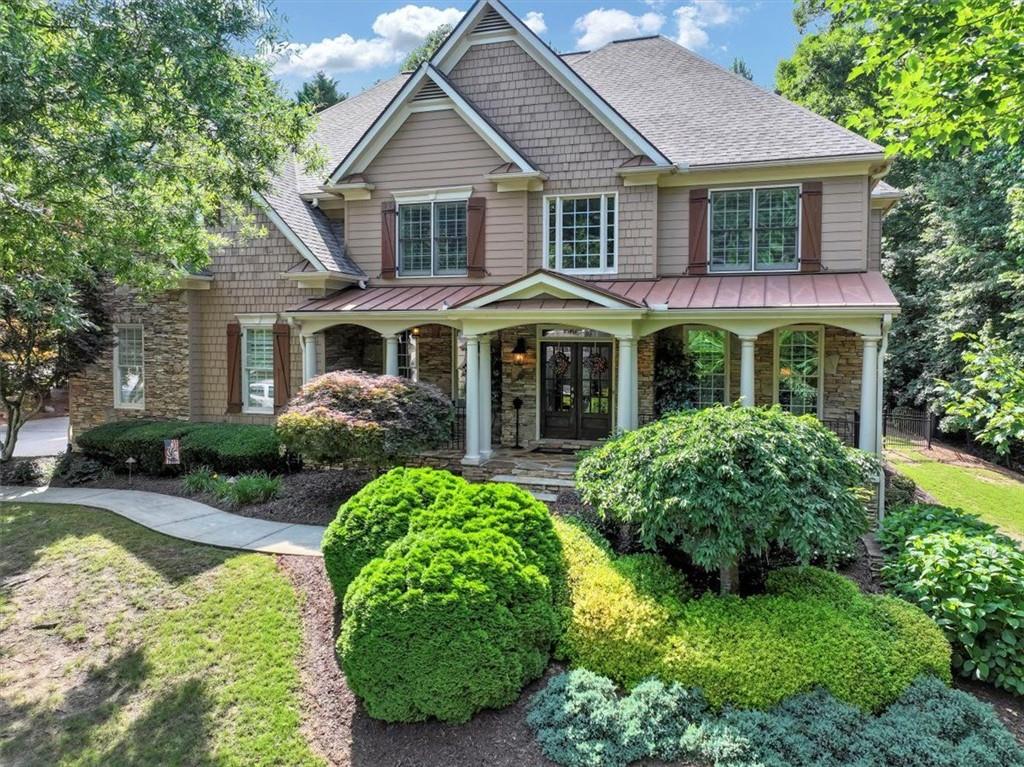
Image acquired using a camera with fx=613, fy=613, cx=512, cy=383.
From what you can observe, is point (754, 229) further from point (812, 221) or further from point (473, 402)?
point (473, 402)

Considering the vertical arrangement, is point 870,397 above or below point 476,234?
below

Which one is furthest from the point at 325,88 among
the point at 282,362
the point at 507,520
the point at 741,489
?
the point at 741,489

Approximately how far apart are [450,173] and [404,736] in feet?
36.5

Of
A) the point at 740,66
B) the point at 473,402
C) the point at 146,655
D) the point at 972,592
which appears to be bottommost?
the point at 146,655

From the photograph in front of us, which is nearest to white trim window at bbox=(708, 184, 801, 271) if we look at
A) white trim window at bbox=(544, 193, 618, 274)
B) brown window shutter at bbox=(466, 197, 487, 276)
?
white trim window at bbox=(544, 193, 618, 274)

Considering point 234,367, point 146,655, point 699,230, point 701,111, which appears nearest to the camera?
point 146,655

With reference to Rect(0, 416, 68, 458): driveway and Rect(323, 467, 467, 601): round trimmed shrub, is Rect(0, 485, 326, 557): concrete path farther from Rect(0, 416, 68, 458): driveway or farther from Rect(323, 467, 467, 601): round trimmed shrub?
Rect(0, 416, 68, 458): driveway

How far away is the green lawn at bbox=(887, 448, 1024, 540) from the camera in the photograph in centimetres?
1239

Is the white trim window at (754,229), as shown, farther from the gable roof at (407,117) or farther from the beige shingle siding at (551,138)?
the gable roof at (407,117)

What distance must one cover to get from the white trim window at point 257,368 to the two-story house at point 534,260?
0.05m

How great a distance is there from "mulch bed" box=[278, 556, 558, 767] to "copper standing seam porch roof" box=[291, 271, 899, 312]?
712 cm

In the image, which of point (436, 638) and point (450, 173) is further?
point (450, 173)

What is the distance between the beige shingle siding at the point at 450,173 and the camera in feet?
42.4

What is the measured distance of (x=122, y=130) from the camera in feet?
23.5
